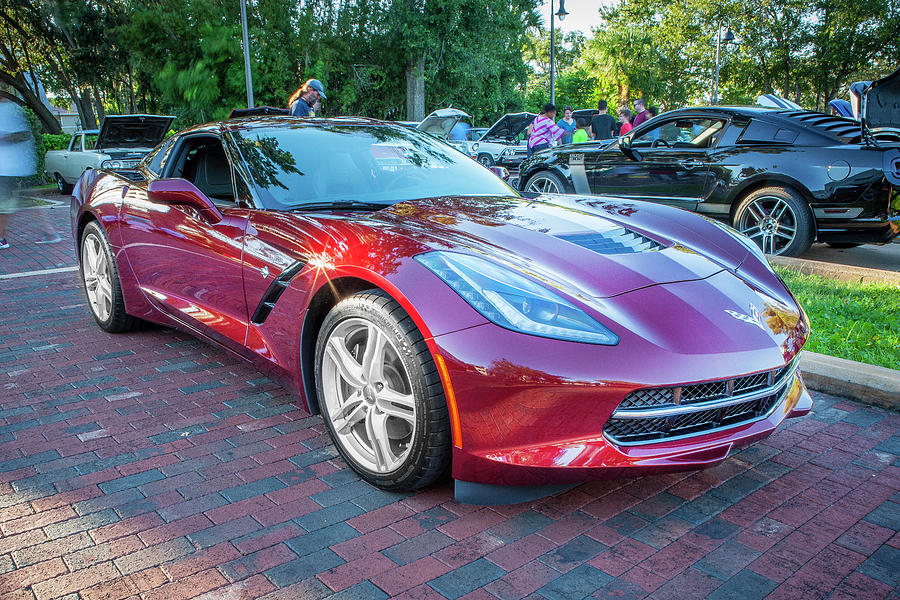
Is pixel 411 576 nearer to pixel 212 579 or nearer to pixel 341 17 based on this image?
pixel 212 579

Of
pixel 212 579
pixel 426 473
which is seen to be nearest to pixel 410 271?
pixel 426 473

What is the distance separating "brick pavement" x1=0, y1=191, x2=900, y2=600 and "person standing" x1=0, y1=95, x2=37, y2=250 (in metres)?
3.94

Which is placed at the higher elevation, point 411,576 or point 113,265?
point 113,265

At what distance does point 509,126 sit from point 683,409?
18.1 metres

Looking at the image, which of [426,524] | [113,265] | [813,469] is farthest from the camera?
[113,265]

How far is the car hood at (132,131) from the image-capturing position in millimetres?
13156

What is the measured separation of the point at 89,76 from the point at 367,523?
1112 inches

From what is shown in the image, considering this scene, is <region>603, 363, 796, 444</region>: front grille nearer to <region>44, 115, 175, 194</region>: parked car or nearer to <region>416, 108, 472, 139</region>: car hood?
<region>416, 108, 472, 139</region>: car hood

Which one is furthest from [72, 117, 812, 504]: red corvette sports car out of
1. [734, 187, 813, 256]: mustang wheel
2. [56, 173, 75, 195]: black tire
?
[56, 173, 75, 195]: black tire

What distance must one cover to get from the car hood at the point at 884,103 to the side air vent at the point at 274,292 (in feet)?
25.7

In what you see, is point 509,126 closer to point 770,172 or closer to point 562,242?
point 770,172

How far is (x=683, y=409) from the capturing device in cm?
223

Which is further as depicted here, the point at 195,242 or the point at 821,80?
the point at 821,80

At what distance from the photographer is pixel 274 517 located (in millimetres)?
2486
